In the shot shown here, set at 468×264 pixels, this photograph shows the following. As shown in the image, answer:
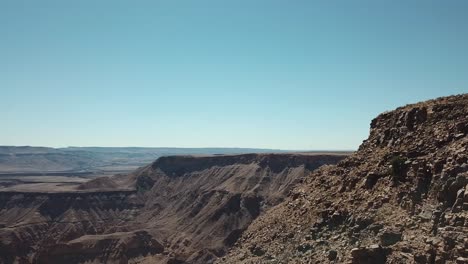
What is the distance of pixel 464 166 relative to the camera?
16578mm

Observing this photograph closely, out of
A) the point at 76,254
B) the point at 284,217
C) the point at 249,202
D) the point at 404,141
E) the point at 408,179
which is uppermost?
the point at 404,141

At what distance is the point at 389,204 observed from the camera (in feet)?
62.4

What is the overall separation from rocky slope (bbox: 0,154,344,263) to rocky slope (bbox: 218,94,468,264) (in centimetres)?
5768

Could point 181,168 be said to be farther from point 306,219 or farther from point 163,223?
point 306,219

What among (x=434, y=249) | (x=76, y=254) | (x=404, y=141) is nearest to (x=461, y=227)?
(x=434, y=249)

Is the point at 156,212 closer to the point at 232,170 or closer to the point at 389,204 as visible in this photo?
the point at 232,170

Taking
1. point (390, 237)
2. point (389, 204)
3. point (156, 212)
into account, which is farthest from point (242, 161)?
point (390, 237)

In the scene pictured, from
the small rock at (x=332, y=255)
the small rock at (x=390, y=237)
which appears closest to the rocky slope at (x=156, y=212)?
the small rock at (x=332, y=255)

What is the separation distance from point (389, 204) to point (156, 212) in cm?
10106

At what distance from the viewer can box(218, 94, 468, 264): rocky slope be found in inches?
621

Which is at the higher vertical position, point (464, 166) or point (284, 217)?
point (464, 166)

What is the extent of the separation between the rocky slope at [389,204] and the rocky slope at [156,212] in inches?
2271

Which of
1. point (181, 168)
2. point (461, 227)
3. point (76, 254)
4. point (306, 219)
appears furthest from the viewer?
point (181, 168)

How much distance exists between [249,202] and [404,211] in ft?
267
